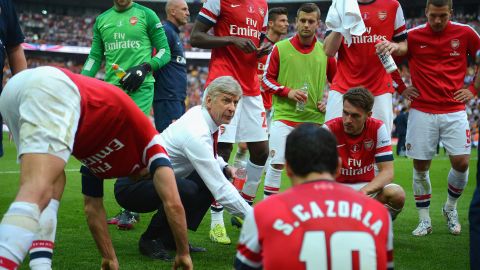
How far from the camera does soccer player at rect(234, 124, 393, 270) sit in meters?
2.37

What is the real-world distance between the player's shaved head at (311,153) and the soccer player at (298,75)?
14.7 feet

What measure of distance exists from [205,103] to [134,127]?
128 centimetres

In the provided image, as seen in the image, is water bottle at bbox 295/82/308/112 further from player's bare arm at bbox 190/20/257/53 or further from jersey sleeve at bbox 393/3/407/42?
jersey sleeve at bbox 393/3/407/42

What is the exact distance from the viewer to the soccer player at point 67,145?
9.70 ft

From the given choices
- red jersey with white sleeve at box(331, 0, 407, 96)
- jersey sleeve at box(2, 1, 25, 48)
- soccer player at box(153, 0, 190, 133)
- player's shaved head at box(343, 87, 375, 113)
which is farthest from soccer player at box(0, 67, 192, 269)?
soccer player at box(153, 0, 190, 133)

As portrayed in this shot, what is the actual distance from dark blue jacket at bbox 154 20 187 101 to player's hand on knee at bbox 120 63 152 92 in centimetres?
165

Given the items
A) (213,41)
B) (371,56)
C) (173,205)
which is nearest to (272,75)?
(213,41)

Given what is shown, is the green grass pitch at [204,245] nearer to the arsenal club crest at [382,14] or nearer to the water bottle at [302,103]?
the water bottle at [302,103]

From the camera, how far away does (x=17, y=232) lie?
9.47 feet

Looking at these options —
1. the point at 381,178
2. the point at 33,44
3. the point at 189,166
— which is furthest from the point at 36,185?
the point at 33,44

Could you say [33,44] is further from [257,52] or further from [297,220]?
[297,220]

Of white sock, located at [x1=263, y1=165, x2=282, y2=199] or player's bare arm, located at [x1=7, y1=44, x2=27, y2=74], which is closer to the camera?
player's bare arm, located at [x1=7, y1=44, x2=27, y2=74]

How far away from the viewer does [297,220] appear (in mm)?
2373

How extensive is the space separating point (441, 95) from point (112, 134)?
4.08 metres
